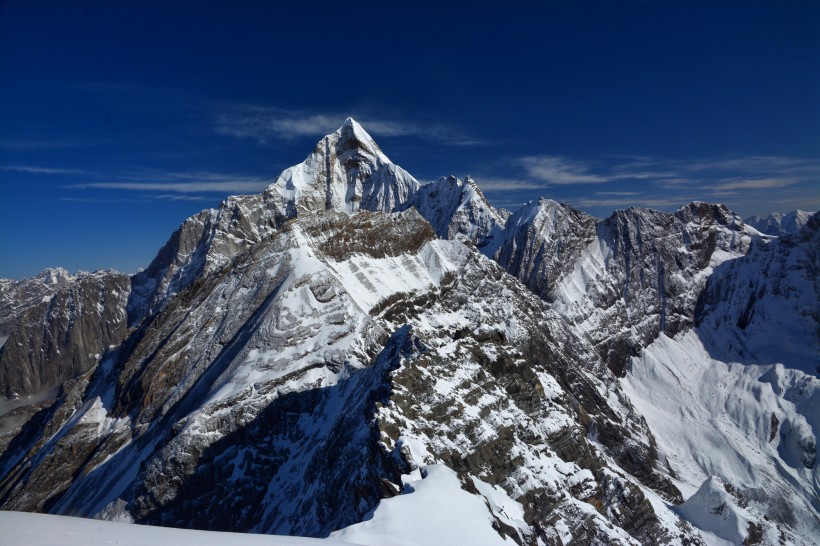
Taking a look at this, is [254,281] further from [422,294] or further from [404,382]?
[404,382]

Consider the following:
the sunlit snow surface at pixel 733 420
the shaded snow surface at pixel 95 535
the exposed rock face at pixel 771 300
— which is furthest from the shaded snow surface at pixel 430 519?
the exposed rock face at pixel 771 300

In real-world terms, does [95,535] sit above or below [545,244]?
below

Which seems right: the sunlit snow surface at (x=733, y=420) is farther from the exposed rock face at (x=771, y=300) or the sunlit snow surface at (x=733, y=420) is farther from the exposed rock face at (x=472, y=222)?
the exposed rock face at (x=472, y=222)

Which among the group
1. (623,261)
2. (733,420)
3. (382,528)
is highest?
(623,261)

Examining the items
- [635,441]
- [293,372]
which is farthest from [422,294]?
[635,441]

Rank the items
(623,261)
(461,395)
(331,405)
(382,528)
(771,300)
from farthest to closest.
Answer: (623,261) → (771,300) → (331,405) → (461,395) → (382,528)

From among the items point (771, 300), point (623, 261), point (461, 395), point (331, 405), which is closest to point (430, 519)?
point (461, 395)

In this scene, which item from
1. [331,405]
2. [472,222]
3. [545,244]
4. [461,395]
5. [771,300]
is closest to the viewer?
[461,395]

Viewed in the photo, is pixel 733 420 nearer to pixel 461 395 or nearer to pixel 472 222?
pixel 472 222
